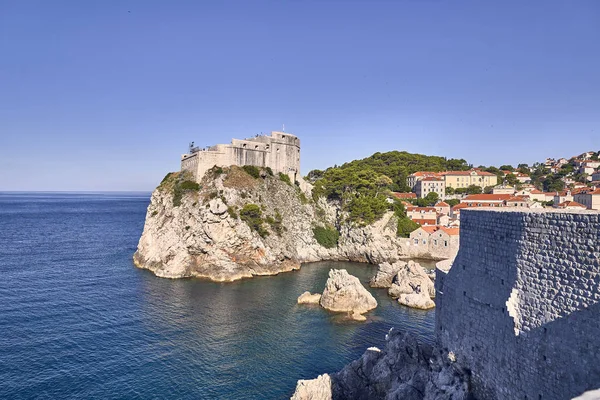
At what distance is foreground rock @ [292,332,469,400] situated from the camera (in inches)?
523

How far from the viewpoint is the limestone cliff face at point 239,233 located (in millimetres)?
45375

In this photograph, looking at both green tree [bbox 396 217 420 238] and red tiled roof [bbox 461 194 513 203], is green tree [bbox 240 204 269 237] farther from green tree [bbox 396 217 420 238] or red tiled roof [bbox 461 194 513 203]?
red tiled roof [bbox 461 194 513 203]

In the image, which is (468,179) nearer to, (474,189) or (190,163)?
(474,189)

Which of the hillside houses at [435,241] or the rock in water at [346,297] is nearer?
the rock in water at [346,297]

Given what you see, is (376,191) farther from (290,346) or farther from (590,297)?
(590,297)

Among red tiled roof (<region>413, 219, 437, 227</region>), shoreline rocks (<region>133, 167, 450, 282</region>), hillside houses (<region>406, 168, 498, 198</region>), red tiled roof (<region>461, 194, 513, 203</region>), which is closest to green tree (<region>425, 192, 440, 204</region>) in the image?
hillside houses (<region>406, 168, 498, 198</region>)

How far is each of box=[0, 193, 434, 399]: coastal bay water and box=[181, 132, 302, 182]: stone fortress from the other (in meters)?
17.5

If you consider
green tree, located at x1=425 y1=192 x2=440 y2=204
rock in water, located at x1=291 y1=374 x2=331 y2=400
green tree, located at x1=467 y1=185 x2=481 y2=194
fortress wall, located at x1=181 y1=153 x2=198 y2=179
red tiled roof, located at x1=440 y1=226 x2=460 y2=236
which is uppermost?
fortress wall, located at x1=181 y1=153 x2=198 y2=179

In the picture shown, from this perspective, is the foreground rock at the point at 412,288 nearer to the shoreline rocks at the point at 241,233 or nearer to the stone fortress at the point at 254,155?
the shoreline rocks at the point at 241,233

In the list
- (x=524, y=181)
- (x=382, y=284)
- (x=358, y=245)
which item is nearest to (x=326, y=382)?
(x=382, y=284)

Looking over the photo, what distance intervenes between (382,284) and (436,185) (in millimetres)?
55330

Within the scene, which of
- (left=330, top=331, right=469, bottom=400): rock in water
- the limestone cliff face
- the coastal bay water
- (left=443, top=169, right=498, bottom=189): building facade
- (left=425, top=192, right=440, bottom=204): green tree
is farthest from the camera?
(left=443, top=169, right=498, bottom=189): building facade

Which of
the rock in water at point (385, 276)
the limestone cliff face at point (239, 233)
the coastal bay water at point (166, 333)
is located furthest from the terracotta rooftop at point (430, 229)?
the rock in water at point (385, 276)

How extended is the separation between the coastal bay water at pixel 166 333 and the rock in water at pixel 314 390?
82.0 inches
